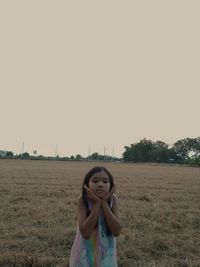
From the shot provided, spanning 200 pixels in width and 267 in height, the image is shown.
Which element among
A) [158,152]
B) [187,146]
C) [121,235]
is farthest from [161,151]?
[121,235]

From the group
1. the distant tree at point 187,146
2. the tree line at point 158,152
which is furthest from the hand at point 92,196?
the distant tree at point 187,146

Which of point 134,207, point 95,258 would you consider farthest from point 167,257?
point 134,207

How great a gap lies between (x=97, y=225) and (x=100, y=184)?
0.95 ft

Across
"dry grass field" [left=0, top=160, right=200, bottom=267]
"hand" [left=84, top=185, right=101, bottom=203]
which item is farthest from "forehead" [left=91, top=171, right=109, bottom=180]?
"dry grass field" [left=0, top=160, right=200, bottom=267]

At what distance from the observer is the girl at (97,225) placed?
2.80 m

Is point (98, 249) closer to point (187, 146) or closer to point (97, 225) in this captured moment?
point (97, 225)

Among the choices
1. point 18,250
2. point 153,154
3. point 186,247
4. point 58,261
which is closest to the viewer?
point 58,261

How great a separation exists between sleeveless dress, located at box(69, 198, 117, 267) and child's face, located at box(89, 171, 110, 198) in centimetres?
11

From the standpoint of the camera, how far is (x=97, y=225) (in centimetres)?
287

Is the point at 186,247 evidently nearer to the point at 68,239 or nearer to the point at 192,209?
the point at 68,239

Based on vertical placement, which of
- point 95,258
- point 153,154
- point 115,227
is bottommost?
point 95,258

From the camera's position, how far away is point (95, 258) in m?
2.89

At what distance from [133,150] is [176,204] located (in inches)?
4480

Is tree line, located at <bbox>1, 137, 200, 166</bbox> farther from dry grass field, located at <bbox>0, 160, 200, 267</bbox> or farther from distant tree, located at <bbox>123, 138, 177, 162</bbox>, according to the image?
dry grass field, located at <bbox>0, 160, 200, 267</bbox>
